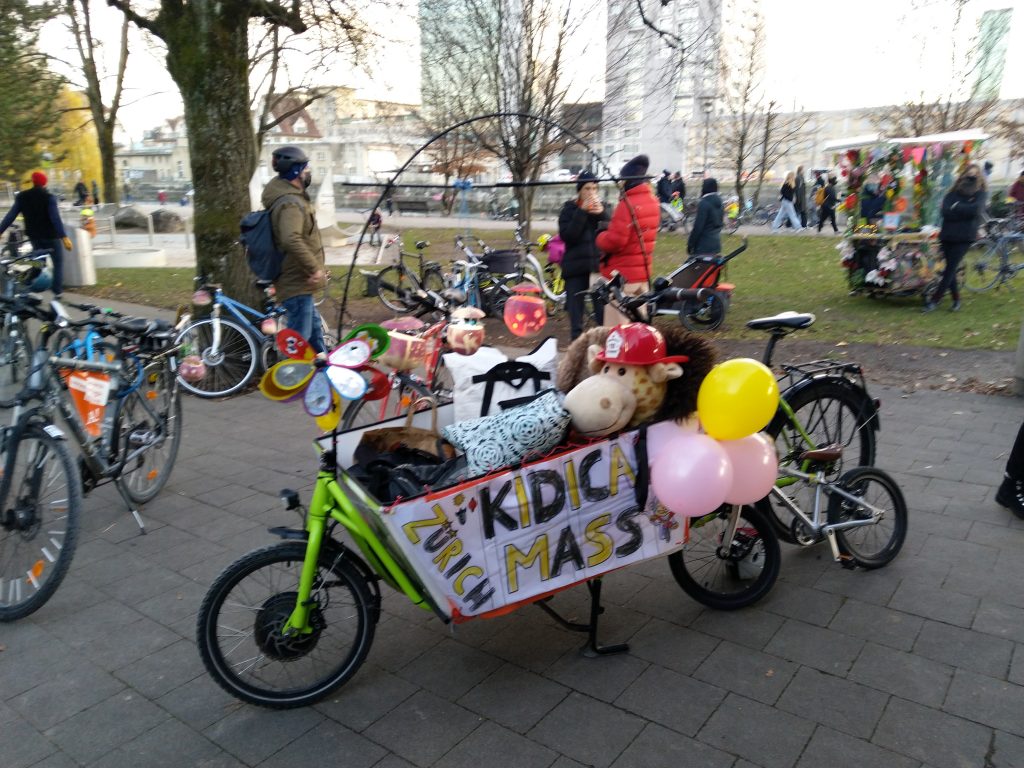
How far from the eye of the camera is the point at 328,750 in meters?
2.63

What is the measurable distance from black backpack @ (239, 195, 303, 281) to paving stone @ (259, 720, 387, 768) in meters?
4.77

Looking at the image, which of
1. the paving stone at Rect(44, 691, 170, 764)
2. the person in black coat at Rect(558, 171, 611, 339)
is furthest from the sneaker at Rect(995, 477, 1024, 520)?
the paving stone at Rect(44, 691, 170, 764)

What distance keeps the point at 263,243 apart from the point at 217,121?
1676 millimetres

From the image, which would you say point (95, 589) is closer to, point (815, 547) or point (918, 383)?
point (815, 547)

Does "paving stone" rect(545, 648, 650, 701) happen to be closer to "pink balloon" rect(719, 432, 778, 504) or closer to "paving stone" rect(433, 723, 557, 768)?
"paving stone" rect(433, 723, 557, 768)

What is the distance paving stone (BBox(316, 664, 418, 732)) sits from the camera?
2.80 m

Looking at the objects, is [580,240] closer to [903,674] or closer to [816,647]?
[816,647]

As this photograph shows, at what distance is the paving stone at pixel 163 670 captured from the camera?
3.02 metres

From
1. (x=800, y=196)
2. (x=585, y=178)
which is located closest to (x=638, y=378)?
(x=585, y=178)

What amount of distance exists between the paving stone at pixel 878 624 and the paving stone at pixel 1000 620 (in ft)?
0.78

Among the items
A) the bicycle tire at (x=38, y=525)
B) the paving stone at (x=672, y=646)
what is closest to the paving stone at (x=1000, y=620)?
the paving stone at (x=672, y=646)

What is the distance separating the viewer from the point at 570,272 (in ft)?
27.6

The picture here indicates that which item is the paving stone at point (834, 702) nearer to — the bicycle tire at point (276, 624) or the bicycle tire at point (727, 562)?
the bicycle tire at point (727, 562)

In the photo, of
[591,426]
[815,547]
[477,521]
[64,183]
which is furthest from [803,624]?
[64,183]
